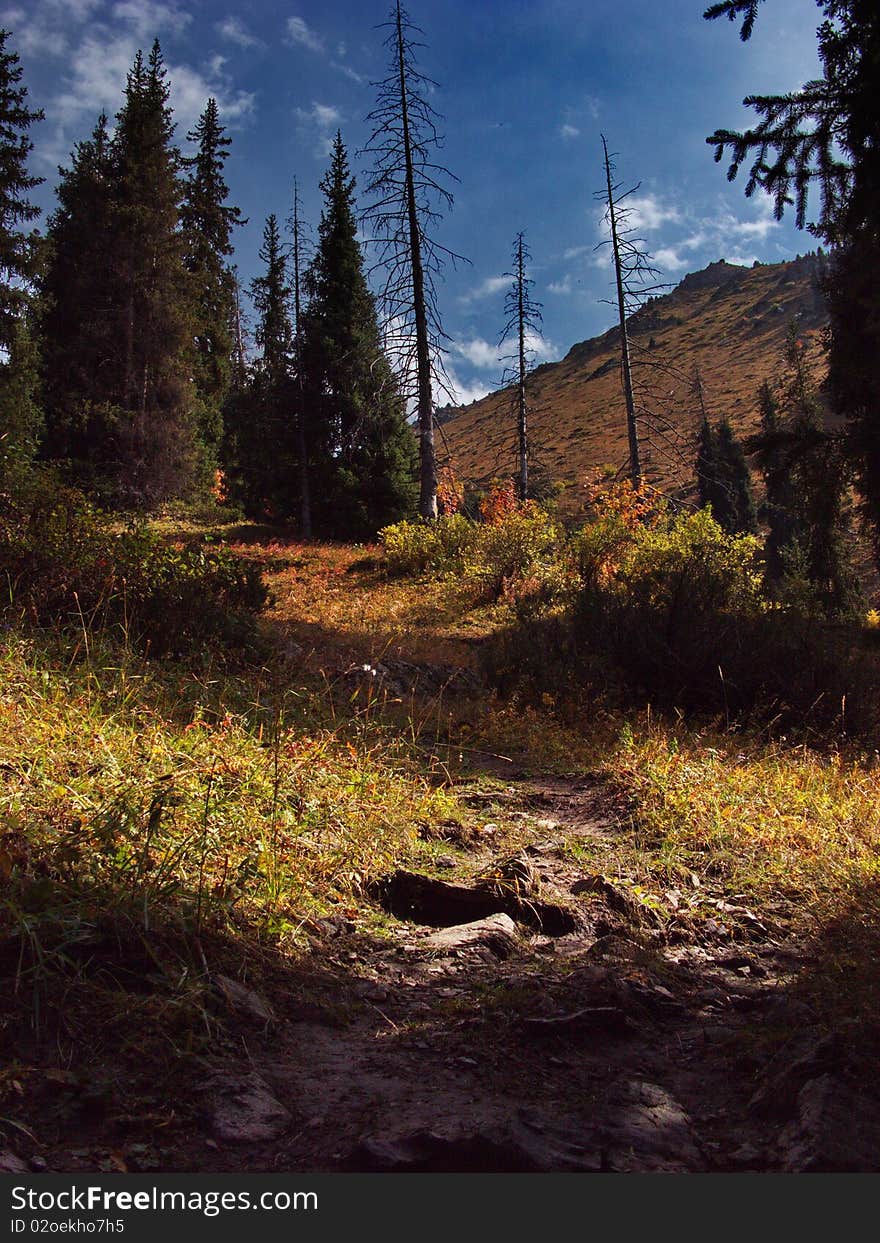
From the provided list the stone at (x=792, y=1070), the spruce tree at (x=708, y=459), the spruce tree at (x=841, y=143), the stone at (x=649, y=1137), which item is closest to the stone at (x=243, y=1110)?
the stone at (x=649, y=1137)

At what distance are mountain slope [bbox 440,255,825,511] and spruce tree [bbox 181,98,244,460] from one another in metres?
24.4

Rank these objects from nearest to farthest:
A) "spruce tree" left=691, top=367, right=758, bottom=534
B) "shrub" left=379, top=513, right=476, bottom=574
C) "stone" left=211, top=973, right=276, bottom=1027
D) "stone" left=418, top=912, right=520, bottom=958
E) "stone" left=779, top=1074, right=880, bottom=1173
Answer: "stone" left=779, top=1074, right=880, bottom=1173
"stone" left=211, top=973, right=276, bottom=1027
"stone" left=418, top=912, right=520, bottom=958
"shrub" left=379, top=513, right=476, bottom=574
"spruce tree" left=691, top=367, right=758, bottom=534

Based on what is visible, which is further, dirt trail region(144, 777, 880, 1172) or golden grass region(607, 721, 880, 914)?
golden grass region(607, 721, 880, 914)

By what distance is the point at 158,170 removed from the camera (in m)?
25.2

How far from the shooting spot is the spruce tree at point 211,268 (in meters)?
32.7

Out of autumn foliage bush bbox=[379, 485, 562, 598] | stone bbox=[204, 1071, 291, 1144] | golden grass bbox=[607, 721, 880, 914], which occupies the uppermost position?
autumn foliage bush bbox=[379, 485, 562, 598]

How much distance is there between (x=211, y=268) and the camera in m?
35.4

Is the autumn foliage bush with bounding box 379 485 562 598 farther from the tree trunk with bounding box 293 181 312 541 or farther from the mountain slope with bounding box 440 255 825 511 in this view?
the mountain slope with bounding box 440 255 825 511

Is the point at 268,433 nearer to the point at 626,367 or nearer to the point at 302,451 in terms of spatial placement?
the point at 302,451

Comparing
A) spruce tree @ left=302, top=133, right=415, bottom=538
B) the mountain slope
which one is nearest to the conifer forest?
spruce tree @ left=302, top=133, right=415, bottom=538

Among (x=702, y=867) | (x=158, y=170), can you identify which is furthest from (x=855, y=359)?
(x=158, y=170)

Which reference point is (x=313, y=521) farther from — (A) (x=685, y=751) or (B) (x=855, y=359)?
(A) (x=685, y=751)

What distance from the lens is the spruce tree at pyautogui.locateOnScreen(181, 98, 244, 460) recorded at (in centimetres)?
3269

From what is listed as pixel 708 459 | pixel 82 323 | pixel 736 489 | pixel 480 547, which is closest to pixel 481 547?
pixel 480 547
